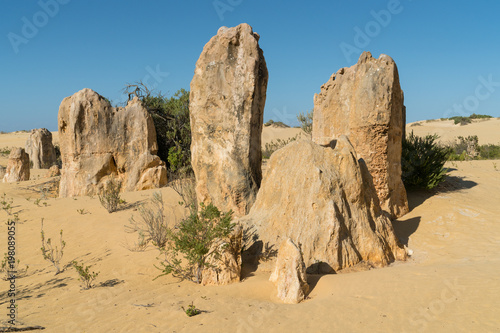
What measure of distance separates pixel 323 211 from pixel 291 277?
138cm

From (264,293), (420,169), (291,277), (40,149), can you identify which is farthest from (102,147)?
(40,149)

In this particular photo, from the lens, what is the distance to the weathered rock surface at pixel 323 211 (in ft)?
17.2

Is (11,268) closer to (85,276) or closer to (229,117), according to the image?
(85,276)

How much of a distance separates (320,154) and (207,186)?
89.0 inches

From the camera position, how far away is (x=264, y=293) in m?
4.48

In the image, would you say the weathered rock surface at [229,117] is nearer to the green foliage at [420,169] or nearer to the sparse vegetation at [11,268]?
the sparse vegetation at [11,268]

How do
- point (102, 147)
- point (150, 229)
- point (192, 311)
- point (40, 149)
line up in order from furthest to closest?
point (40, 149) → point (102, 147) → point (150, 229) → point (192, 311)

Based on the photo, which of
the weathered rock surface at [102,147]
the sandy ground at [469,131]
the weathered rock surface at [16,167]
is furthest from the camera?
the sandy ground at [469,131]

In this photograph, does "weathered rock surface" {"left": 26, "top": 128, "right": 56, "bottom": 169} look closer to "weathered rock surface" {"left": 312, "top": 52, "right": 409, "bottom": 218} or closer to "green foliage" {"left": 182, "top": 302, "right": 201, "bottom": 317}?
"weathered rock surface" {"left": 312, "top": 52, "right": 409, "bottom": 218}

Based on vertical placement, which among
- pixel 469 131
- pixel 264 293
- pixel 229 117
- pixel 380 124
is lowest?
pixel 264 293

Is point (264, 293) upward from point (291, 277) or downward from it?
downward

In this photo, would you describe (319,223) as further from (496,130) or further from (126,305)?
(496,130)

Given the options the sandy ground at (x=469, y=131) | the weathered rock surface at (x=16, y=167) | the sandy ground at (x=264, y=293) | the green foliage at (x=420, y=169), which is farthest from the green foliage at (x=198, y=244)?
the sandy ground at (x=469, y=131)

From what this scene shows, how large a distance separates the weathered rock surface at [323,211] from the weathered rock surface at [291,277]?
781mm
